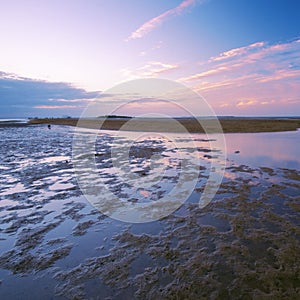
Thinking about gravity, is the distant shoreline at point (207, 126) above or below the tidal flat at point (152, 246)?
above

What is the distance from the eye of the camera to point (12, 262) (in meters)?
5.40

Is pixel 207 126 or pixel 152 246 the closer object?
pixel 152 246

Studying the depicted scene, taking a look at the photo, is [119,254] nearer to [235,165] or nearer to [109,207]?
[109,207]

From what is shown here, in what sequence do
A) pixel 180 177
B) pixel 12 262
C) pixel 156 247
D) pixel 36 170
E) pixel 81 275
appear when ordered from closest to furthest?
pixel 81 275
pixel 12 262
pixel 156 247
pixel 180 177
pixel 36 170

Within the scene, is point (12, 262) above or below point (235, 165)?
below

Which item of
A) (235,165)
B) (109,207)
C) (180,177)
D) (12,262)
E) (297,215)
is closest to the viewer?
(12,262)

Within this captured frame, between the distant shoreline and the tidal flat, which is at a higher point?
the distant shoreline

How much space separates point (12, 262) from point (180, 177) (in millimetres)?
9173

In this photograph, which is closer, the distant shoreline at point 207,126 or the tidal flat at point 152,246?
the tidal flat at point 152,246

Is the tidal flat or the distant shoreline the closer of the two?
the tidal flat

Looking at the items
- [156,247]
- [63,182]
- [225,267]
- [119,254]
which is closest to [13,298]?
[119,254]

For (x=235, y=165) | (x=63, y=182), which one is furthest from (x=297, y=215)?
(x=63, y=182)

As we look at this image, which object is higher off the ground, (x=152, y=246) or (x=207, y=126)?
(x=207, y=126)

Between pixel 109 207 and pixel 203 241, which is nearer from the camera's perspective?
pixel 203 241
